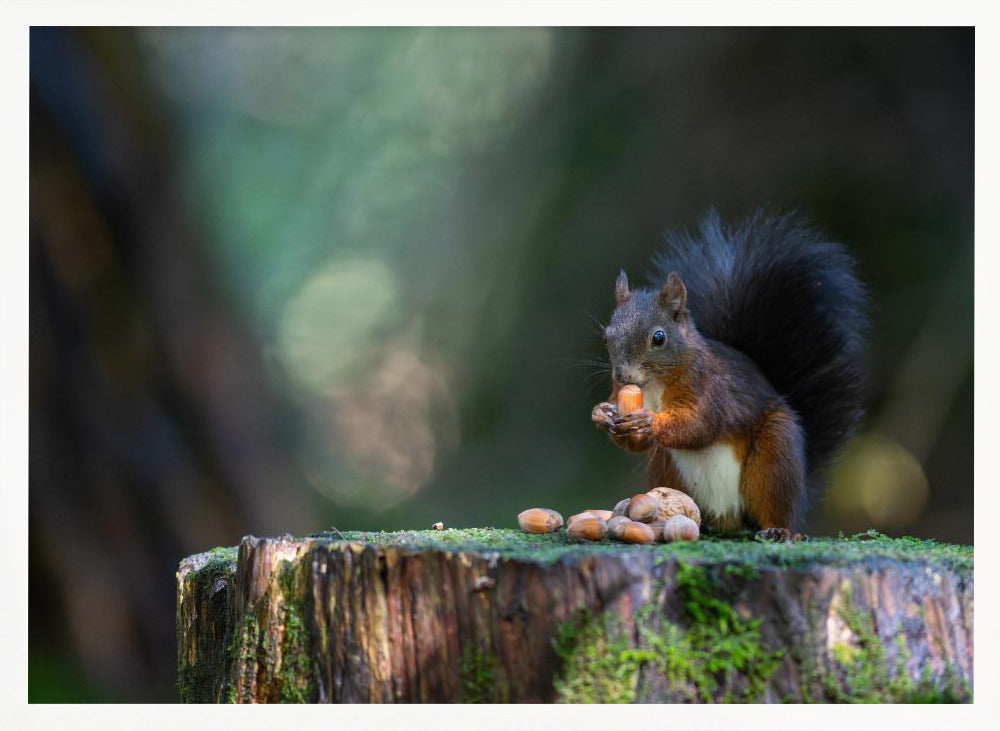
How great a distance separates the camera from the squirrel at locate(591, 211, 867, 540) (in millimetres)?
1892

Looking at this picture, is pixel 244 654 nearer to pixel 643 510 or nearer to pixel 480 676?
pixel 480 676

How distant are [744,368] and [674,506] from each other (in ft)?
1.22

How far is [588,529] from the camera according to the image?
1.64 meters

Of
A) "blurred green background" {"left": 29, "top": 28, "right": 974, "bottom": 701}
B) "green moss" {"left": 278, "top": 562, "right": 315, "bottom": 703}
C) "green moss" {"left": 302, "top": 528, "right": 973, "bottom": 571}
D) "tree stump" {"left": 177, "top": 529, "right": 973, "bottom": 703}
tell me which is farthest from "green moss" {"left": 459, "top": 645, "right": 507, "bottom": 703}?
"blurred green background" {"left": 29, "top": 28, "right": 974, "bottom": 701}

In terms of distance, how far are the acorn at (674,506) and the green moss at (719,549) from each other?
0.20 ft

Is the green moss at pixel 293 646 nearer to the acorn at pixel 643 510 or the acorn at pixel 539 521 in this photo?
the acorn at pixel 539 521

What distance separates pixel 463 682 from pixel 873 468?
2.35 meters

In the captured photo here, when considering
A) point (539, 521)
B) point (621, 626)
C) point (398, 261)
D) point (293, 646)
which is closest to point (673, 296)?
point (539, 521)

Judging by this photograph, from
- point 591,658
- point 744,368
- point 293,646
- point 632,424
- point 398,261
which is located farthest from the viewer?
point 398,261

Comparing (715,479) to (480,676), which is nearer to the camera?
(480,676)

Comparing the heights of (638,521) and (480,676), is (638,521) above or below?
above

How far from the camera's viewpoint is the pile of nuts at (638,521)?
1618 millimetres
